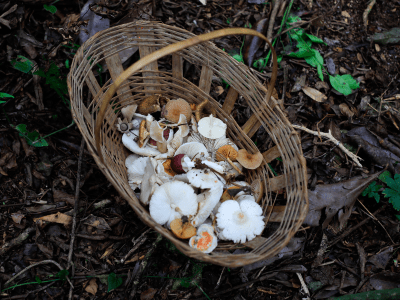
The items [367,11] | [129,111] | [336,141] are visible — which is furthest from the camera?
[367,11]

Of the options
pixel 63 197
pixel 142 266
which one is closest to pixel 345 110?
pixel 142 266

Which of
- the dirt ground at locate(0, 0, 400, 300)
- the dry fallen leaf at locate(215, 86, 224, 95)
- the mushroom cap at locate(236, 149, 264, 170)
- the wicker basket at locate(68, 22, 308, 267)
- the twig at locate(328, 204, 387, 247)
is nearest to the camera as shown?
the wicker basket at locate(68, 22, 308, 267)

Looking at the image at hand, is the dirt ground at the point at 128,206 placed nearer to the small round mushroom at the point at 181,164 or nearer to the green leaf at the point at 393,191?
the green leaf at the point at 393,191

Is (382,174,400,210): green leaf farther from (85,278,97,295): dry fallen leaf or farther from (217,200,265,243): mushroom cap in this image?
(85,278,97,295): dry fallen leaf

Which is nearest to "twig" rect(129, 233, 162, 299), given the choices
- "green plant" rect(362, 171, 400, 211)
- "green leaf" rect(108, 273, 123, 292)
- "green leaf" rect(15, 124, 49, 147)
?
"green leaf" rect(108, 273, 123, 292)

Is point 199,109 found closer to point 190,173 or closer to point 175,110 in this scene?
point 175,110
